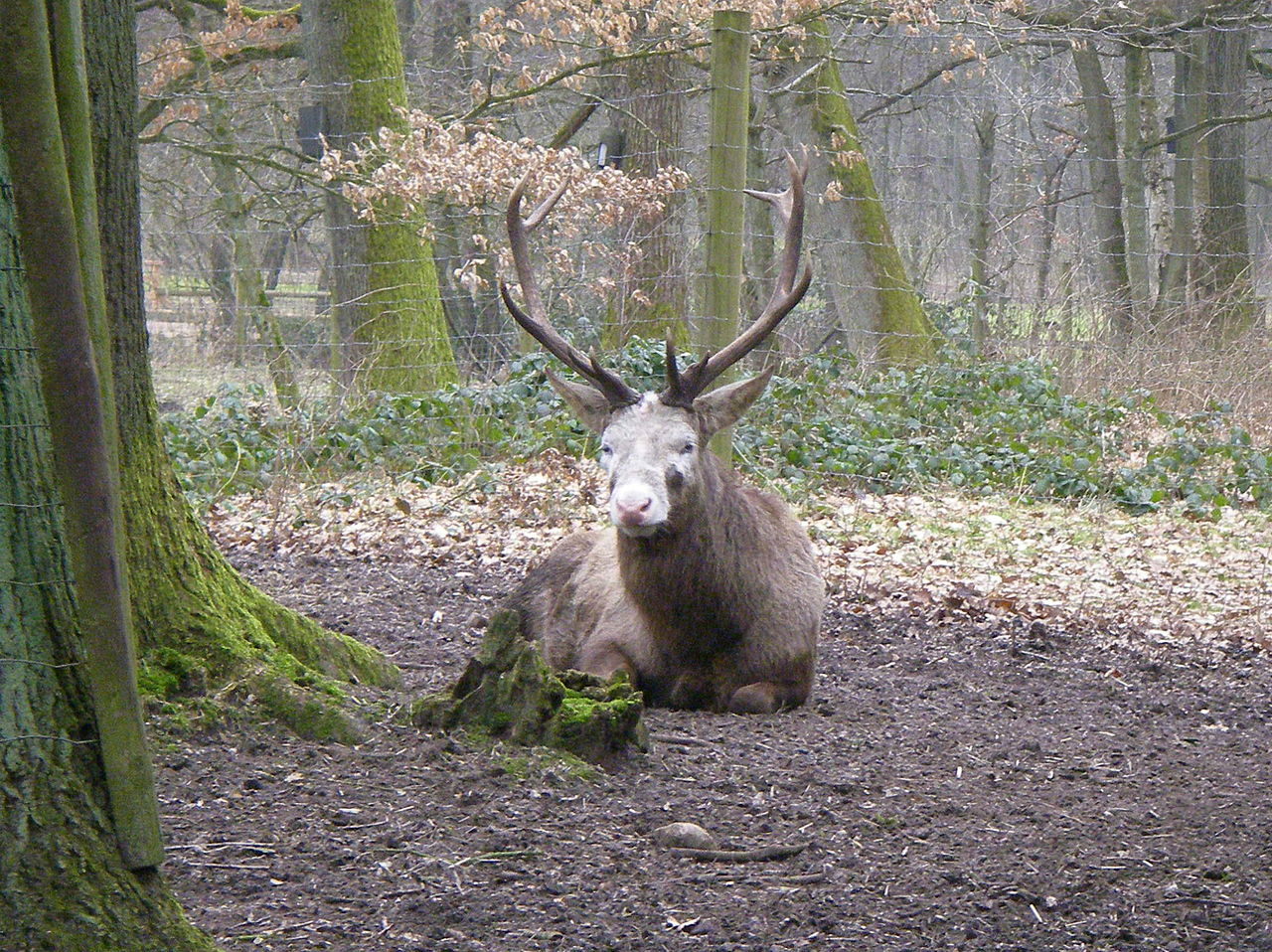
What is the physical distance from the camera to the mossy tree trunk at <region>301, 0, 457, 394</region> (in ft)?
36.8

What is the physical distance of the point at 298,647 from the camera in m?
4.58

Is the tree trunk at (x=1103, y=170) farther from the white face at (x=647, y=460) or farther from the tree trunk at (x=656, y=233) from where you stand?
the white face at (x=647, y=460)

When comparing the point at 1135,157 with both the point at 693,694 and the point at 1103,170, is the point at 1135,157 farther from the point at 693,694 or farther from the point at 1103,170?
the point at 693,694

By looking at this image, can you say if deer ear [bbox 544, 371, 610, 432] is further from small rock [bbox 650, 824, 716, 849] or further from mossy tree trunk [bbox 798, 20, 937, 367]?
mossy tree trunk [bbox 798, 20, 937, 367]

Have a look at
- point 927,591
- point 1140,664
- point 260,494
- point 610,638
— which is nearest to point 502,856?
point 610,638

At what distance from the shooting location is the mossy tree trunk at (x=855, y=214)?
13.5 m

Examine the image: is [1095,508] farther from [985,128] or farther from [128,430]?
[985,128]

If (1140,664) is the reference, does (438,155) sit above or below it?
above

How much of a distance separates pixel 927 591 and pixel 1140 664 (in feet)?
4.40

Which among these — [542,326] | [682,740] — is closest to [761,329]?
[542,326]

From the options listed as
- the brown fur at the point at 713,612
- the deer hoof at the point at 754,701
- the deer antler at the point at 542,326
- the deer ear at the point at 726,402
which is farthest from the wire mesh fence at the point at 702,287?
the deer hoof at the point at 754,701

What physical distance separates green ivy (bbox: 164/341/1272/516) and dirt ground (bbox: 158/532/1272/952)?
430 centimetres

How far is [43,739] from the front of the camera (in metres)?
2.48

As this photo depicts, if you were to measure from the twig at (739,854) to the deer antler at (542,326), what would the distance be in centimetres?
238
